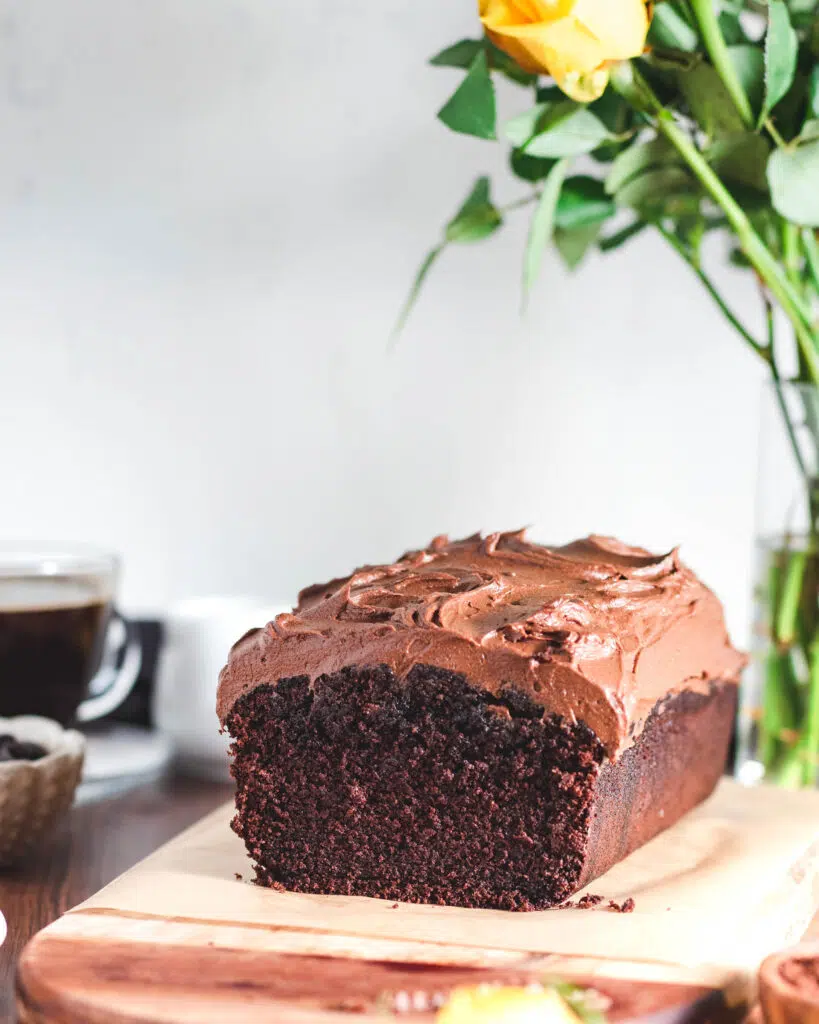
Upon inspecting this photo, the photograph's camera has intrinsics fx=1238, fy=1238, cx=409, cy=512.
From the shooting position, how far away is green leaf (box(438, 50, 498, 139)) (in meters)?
1.38

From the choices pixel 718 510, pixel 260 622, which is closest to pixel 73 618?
Answer: pixel 260 622

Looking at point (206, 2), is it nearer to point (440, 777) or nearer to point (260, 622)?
point (260, 622)

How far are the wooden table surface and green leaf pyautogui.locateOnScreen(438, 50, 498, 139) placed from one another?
97cm

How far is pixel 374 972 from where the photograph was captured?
105 cm

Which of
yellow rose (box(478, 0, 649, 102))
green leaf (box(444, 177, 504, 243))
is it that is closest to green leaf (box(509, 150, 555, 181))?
green leaf (box(444, 177, 504, 243))

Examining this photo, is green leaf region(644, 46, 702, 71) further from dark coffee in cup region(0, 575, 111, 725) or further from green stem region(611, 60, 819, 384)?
dark coffee in cup region(0, 575, 111, 725)

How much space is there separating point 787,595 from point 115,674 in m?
1.13

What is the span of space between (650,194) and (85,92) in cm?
118

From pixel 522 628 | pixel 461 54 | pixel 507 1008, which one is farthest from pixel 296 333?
pixel 507 1008

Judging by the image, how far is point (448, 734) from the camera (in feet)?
4.11

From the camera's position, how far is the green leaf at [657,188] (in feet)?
4.97

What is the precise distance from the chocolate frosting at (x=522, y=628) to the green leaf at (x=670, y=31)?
58 centimetres

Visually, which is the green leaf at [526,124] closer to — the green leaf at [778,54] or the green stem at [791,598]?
the green leaf at [778,54]

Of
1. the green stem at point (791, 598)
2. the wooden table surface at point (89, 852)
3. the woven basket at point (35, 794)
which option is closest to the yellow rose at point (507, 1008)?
the wooden table surface at point (89, 852)
